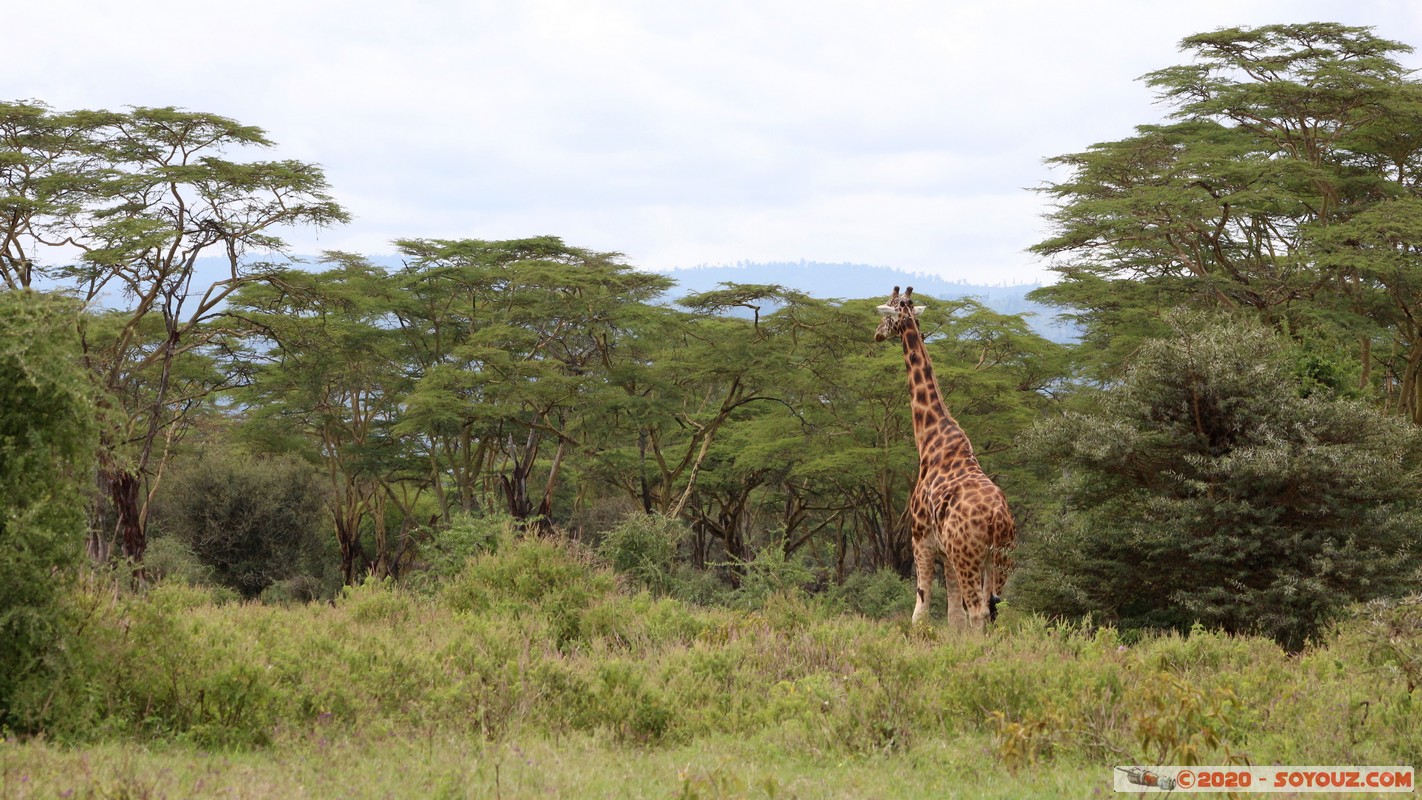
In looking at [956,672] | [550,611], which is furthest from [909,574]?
[956,672]

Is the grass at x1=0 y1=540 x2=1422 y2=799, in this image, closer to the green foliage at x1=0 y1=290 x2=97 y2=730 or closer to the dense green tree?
the green foliage at x1=0 y1=290 x2=97 y2=730

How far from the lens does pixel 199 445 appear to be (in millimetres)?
32875

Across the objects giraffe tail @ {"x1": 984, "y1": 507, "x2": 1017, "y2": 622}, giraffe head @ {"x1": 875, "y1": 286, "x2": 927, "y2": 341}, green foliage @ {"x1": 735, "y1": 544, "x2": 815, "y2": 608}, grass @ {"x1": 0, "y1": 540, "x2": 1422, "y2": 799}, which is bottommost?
green foliage @ {"x1": 735, "y1": 544, "x2": 815, "y2": 608}

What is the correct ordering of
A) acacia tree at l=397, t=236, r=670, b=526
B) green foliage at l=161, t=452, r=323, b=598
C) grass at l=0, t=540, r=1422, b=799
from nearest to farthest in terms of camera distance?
grass at l=0, t=540, r=1422, b=799 → acacia tree at l=397, t=236, r=670, b=526 → green foliage at l=161, t=452, r=323, b=598

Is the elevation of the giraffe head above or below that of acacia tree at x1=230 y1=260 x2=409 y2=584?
above

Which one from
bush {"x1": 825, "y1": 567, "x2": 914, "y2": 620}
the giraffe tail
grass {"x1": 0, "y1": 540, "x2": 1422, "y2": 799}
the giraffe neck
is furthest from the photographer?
bush {"x1": 825, "y1": 567, "x2": 914, "y2": 620}

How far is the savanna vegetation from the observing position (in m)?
6.71

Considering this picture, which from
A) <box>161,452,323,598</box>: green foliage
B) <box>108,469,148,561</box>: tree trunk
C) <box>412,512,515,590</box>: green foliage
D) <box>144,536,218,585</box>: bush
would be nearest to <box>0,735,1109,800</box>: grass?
<box>412,512,515,590</box>: green foliage

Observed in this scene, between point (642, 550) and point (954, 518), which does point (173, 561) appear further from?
point (954, 518)

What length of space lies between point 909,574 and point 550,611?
17.7m

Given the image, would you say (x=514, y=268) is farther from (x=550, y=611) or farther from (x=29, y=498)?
(x=29, y=498)

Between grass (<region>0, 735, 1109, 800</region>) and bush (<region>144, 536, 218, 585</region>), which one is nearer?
grass (<region>0, 735, 1109, 800</region>)

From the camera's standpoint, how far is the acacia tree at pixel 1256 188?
67.8 ft

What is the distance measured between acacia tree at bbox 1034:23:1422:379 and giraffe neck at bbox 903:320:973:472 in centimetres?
1000
